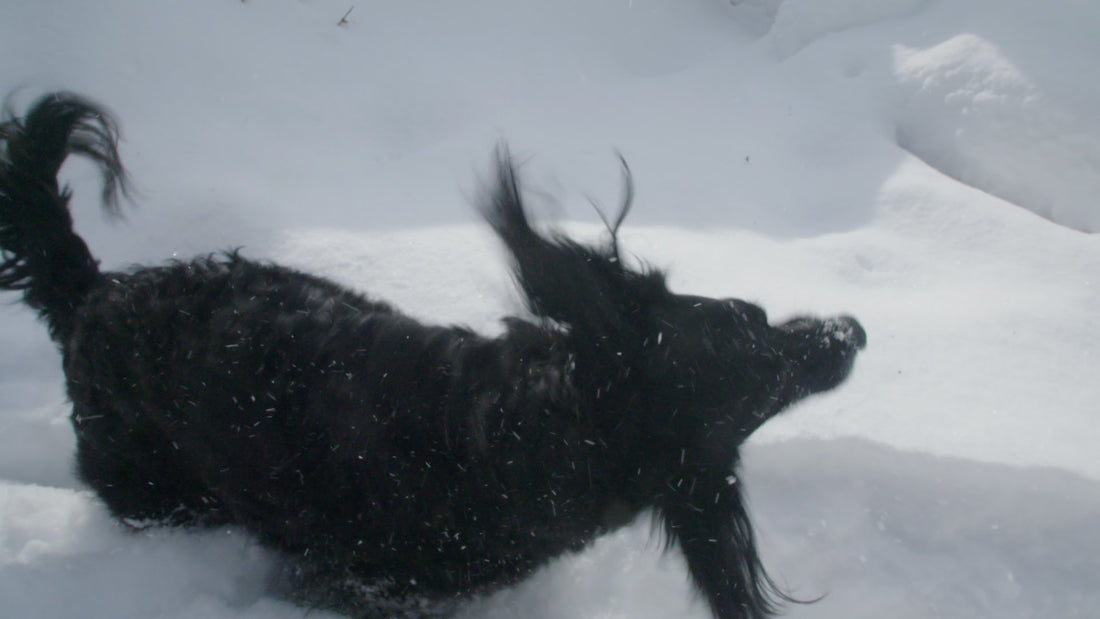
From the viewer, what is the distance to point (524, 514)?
184 cm

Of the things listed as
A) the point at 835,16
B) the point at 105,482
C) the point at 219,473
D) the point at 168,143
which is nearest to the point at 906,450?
the point at 219,473

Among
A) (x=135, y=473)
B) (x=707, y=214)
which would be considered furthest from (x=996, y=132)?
(x=135, y=473)

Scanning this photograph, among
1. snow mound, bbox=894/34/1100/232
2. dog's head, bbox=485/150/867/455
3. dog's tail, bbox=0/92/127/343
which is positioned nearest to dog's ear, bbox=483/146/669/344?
dog's head, bbox=485/150/867/455

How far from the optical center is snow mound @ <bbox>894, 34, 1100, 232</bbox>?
14.2 ft

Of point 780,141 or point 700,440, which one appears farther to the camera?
Result: point 780,141

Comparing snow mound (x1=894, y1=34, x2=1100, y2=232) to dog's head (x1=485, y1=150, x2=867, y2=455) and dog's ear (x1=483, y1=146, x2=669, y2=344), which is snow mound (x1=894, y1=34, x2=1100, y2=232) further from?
dog's ear (x1=483, y1=146, x2=669, y2=344)

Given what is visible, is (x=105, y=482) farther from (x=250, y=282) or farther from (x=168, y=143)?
(x=168, y=143)

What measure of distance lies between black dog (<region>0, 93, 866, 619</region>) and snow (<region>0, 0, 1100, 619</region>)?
0.18 metres

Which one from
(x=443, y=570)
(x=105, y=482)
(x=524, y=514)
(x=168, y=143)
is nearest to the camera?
(x=524, y=514)

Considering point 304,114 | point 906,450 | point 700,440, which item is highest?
point 304,114

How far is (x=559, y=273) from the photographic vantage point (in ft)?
5.49

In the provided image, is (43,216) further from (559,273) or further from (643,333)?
(643,333)

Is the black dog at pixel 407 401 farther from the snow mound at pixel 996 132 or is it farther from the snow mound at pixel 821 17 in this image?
the snow mound at pixel 821 17

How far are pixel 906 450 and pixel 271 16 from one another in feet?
18.4
